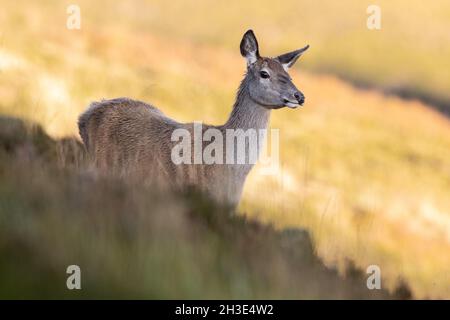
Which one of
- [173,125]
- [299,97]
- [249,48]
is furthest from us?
[249,48]

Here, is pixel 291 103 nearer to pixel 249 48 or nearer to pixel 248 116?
pixel 248 116

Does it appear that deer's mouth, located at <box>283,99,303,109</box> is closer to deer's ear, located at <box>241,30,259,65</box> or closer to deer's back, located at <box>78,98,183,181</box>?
deer's ear, located at <box>241,30,259,65</box>

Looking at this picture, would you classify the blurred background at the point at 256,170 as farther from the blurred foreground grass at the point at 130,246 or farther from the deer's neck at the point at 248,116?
the deer's neck at the point at 248,116

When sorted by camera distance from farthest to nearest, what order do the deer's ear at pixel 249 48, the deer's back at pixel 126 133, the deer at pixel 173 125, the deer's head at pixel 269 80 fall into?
the deer's ear at pixel 249 48 → the deer's head at pixel 269 80 → the deer's back at pixel 126 133 → the deer at pixel 173 125

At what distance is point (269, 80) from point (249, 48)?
573mm

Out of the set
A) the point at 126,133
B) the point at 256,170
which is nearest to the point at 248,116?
the point at 126,133

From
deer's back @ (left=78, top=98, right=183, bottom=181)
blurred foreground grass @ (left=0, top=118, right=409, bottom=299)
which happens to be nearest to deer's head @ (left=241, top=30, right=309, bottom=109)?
deer's back @ (left=78, top=98, right=183, bottom=181)

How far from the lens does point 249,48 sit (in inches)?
458

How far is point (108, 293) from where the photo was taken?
5.30 m

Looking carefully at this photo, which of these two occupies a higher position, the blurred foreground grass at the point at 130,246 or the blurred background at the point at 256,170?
the blurred background at the point at 256,170

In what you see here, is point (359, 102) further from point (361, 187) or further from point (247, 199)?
point (247, 199)

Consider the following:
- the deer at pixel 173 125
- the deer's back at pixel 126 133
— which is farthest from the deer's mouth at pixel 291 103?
the deer's back at pixel 126 133

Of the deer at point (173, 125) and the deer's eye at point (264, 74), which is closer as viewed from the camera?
the deer at point (173, 125)

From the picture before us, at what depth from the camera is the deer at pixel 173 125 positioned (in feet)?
34.5
